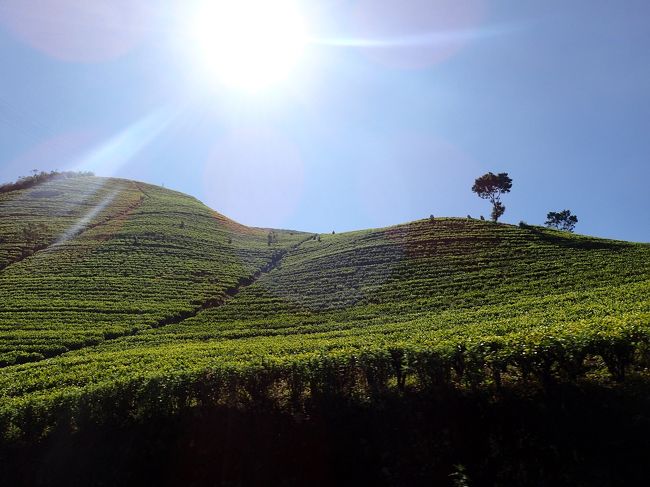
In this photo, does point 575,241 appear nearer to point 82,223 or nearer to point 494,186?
point 494,186

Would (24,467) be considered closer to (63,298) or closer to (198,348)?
(198,348)

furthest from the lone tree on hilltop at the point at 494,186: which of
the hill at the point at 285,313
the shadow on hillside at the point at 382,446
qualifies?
the shadow on hillside at the point at 382,446

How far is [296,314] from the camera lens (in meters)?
37.0

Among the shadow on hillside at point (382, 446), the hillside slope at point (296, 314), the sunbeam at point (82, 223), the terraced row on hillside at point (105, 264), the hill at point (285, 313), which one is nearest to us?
the shadow on hillside at point (382, 446)

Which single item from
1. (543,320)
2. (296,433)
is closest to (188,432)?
(296,433)

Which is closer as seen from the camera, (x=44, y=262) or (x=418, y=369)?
(x=418, y=369)

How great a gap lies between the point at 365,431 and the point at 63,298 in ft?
126

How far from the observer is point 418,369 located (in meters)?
12.4

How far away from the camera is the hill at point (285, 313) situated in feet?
41.5

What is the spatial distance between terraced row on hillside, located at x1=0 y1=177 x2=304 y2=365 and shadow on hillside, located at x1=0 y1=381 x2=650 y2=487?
1965cm

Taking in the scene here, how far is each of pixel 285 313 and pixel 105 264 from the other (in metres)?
27.5

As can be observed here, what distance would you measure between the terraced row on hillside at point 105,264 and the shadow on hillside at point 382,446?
19.6 meters

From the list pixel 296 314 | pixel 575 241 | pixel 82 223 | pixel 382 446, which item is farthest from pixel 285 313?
pixel 82 223

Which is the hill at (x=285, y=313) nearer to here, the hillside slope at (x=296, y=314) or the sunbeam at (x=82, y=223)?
the hillside slope at (x=296, y=314)
